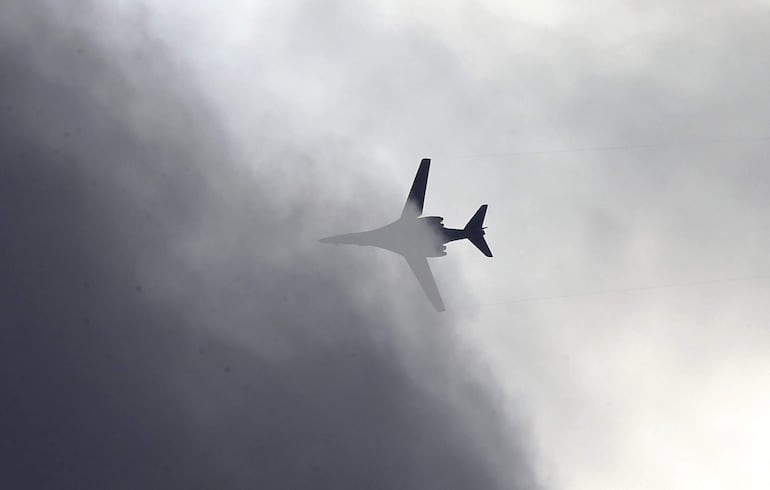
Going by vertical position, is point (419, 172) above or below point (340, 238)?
above

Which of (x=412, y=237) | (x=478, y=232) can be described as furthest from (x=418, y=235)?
(x=478, y=232)

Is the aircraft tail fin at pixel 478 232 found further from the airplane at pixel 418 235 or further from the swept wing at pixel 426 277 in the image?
the swept wing at pixel 426 277

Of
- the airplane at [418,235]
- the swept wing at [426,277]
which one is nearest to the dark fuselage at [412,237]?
the airplane at [418,235]

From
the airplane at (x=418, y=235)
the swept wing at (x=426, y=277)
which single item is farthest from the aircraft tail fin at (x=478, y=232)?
the swept wing at (x=426, y=277)

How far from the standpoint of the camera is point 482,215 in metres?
129

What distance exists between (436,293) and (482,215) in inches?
465

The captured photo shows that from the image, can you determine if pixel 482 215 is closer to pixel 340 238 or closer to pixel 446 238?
pixel 446 238

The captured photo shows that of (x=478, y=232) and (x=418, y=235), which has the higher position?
(x=478, y=232)

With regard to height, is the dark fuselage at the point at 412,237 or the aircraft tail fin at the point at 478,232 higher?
the aircraft tail fin at the point at 478,232

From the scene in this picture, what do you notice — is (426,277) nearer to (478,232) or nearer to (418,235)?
(418,235)

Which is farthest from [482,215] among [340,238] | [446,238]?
[340,238]

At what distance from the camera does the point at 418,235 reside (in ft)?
422

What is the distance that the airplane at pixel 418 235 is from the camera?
127938 mm

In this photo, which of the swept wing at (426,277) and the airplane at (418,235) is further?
the swept wing at (426,277)
